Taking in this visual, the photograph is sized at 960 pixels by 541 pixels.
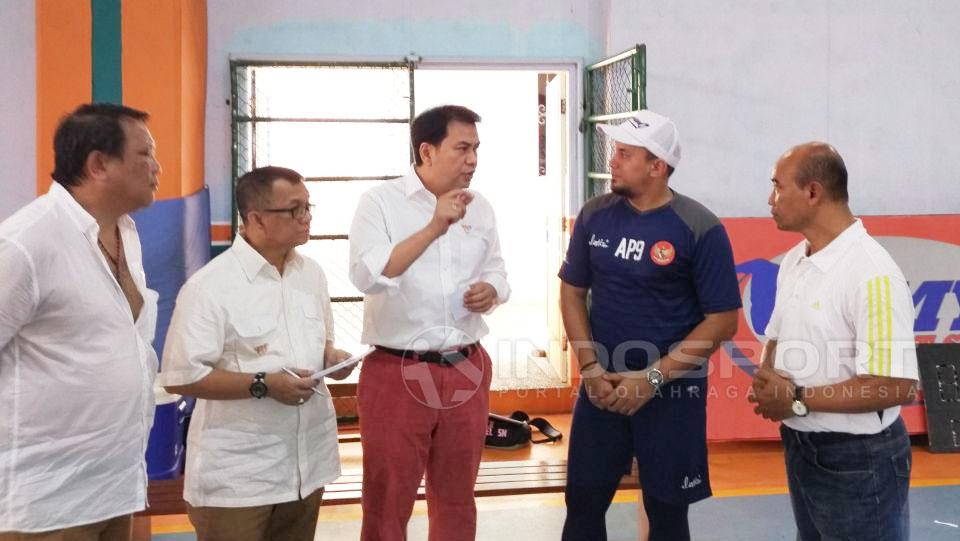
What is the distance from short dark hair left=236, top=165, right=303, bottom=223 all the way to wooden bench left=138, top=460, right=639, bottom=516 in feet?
4.72

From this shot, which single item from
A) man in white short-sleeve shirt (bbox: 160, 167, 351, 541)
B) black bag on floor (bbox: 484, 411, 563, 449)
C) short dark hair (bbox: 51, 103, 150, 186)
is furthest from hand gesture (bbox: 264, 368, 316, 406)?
black bag on floor (bbox: 484, 411, 563, 449)

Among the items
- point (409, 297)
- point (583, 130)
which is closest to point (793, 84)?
point (583, 130)

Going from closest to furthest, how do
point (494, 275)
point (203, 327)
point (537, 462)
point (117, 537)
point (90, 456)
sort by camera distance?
point (90, 456) → point (117, 537) → point (203, 327) → point (494, 275) → point (537, 462)

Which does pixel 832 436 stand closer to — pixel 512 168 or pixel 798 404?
pixel 798 404

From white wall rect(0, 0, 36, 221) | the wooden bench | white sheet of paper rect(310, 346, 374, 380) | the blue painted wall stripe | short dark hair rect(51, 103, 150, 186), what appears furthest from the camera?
white wall rect(0, 0, 36, 221)

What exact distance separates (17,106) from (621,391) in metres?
4.81

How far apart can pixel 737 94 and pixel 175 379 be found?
4.86 m

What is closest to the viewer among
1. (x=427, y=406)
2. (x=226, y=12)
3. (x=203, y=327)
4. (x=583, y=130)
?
(x=203, y=327)

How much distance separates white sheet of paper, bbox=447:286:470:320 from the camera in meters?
3.11

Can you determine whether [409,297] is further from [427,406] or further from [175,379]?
[175,379]

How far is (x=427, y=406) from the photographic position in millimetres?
3062

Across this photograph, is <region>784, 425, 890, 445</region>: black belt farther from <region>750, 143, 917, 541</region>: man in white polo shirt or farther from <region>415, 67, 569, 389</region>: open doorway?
<region>415, 67, 569, 389</region>: open doorway

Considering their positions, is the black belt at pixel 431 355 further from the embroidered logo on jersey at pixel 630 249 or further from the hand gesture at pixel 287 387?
the embroidered logo on jersey at pixel 630 249

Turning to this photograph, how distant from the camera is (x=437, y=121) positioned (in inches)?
122
